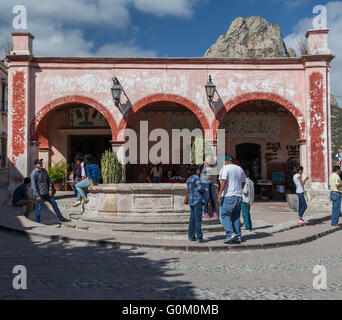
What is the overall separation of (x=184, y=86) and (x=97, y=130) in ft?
15.4

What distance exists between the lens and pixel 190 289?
4262mm

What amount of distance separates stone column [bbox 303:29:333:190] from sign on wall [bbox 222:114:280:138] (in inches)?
123

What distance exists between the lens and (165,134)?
16.0m

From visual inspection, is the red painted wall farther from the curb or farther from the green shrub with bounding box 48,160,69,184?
the green shrub with bounding box 48,160,69,184

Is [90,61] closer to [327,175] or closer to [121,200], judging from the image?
[121,200]

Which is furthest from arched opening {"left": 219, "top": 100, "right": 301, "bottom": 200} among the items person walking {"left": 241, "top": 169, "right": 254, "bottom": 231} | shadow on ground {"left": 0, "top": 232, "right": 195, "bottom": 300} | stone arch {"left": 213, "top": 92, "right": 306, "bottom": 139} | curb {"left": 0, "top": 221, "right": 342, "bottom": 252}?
shadow on ground {"left": 0, "top": 232, "right": 195, "bottom": 300}

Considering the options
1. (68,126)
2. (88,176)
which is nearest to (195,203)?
(88,176)

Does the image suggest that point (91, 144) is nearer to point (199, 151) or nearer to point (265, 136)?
point (199, 151)

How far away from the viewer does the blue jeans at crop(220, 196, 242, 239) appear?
22.1 ft

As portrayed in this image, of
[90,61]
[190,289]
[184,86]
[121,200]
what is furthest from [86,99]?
[190,289]

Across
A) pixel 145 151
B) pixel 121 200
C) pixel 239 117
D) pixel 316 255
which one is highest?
pixel 239 117

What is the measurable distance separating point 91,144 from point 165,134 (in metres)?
3.95

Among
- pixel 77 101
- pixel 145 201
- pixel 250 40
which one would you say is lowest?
pixel 145 201

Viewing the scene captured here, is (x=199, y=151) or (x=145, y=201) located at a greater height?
(x=199, y=151)
